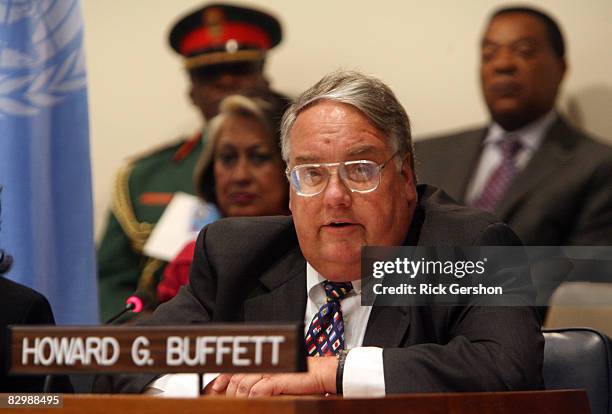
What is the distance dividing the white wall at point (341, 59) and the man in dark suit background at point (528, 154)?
0.50ft

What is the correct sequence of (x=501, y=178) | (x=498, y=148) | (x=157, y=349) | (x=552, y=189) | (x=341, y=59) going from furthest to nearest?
(x=341, y=59), (x=498, y=148), (x=501, y=178), (x=552, y=189), (x=157, y=349)

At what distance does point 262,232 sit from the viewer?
6.76 ft

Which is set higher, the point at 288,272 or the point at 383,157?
the point at 383,157

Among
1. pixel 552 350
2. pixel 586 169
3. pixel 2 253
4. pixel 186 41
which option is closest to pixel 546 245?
pixel 586 169

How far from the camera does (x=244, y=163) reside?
116 inches

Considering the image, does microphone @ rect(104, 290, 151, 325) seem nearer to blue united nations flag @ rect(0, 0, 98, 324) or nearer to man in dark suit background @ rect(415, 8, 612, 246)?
blue united nations flag @ rect(0, 0, 98, 324)

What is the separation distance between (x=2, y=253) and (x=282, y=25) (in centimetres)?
185

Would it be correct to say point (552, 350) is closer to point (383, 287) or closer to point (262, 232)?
point (383, 287)

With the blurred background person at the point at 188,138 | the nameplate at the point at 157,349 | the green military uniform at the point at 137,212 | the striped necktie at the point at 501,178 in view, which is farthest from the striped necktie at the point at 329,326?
the blurred background person at the point at 188,138

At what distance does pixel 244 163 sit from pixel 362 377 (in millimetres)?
1396

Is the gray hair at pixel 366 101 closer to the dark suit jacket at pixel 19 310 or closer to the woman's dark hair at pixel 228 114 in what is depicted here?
the dark suit jacket at pixel 19 310

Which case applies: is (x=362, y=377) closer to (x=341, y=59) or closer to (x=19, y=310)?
(x=19, y=310)

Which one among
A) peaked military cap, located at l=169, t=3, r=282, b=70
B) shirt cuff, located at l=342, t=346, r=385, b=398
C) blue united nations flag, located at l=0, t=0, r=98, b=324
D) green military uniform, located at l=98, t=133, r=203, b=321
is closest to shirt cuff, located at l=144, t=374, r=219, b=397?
shirt cuff, located at l=342, t=346, r=385, b=398

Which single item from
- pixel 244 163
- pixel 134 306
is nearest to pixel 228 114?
pixel 244 163
